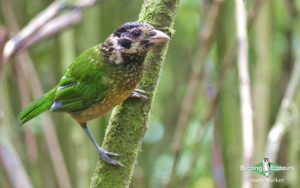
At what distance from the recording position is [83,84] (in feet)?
5.59

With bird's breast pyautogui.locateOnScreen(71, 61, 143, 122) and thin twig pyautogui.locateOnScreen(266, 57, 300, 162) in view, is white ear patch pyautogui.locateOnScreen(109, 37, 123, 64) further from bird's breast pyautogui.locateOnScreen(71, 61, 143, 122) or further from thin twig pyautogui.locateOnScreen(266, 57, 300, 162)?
thin twig pyautogui.locateOnScreen(266, 57, 300, 162)

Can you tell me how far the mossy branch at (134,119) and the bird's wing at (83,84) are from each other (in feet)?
0.58

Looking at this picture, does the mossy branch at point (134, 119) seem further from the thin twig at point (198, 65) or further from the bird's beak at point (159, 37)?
the thin twig at point (198, 65)

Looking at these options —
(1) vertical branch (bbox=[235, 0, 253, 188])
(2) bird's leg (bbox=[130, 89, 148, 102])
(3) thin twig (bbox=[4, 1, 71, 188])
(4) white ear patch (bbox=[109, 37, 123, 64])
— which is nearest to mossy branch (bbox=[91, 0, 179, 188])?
(2) bird's leg (bbox=[130, 89, 148, 102])

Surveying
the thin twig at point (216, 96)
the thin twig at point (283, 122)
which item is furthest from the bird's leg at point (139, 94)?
the thin twig at point (216, 96)

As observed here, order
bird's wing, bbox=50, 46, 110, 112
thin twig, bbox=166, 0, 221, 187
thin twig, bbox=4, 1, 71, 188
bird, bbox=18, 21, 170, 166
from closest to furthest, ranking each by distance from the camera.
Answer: bird, bbox=18, 21, 170, 166
bird's wing, bbox=50, 46, 110, 112
thin twig, bbox=166, 0, 221, 187
thin twig, bbox=4, 1, 71, 188

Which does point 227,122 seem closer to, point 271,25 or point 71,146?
point 271,25

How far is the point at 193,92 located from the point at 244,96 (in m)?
0.48

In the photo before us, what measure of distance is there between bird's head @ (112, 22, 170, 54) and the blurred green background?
1.63 ft

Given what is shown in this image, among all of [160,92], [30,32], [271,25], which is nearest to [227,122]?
[271,25]

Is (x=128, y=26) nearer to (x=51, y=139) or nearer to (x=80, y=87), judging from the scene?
(x=80, y=87)

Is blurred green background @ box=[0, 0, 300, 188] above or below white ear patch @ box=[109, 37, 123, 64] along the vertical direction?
below

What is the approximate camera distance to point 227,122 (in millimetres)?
2344

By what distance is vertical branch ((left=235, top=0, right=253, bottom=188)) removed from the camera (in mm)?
1569
